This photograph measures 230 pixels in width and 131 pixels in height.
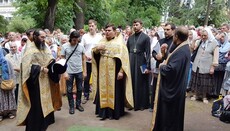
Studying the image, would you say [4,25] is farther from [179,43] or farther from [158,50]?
[179,43]

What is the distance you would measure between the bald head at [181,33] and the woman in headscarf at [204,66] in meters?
2.80

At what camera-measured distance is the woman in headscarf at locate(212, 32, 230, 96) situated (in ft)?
25.6

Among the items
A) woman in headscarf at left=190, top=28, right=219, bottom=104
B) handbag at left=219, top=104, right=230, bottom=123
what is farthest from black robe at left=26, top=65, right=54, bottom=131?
woman in headscarf at left=190, top=28, right=219, bottom=104

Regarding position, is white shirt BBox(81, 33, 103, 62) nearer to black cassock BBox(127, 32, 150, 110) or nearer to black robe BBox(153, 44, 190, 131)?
black cassock BBox(127, 32, 150, 110)

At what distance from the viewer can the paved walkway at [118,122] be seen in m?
5.85

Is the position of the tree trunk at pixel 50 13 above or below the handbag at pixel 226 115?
above

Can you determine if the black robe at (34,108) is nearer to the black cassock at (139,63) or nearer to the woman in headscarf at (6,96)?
the woman in headscarf at (6,96)

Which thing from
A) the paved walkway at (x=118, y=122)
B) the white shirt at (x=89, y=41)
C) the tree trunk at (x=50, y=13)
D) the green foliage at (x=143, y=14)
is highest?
the green foliage at (x=143, y=14)

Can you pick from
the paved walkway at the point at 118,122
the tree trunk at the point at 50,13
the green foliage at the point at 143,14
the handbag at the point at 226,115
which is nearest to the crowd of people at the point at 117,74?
the paved walkway at the point at 118,122

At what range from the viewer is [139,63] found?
680 centimetres

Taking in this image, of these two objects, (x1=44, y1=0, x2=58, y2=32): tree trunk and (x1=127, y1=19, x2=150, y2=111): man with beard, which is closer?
(x1=127, y1=19, x2=150, y2=111): man with beard

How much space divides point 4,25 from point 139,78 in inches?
692

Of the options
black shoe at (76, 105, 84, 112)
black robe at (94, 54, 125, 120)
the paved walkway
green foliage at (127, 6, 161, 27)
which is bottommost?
the paved walkway

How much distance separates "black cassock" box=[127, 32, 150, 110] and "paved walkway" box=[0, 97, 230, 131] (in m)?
0.34
